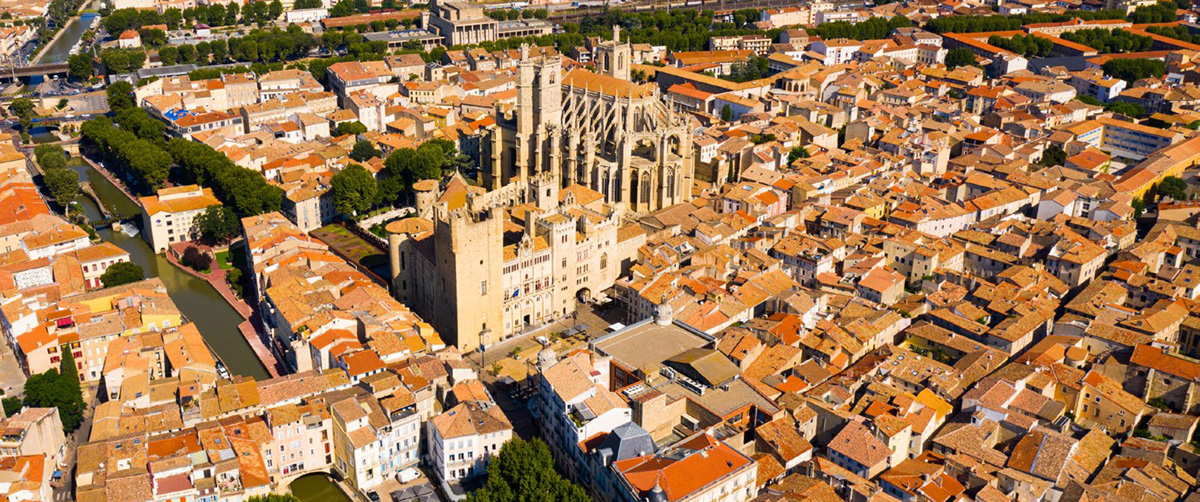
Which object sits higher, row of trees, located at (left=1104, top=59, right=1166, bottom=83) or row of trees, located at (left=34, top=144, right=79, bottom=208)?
row of trees, located at (left=1104, top=59, right=1166, bottom=83)

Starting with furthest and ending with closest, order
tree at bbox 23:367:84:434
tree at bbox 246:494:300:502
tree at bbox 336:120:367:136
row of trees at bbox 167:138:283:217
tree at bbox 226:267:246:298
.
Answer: tree at bbox 336:120:367:136 → row of trees at bbox 167:138:283:217 → tree at bbox 226:267:246:298 → tree at bbox 23:367:84:434 → tree at bbox 246:494:300:502

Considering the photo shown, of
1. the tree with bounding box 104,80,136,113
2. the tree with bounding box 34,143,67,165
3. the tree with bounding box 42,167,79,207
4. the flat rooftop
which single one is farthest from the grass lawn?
the tree with bounding box 104,80,136,113

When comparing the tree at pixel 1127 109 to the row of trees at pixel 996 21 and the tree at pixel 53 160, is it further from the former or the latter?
the tree at pixel 53 160

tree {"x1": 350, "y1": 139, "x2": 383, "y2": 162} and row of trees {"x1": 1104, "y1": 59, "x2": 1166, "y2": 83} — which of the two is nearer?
tree {"x1": 350, "y1": 139, "x2": 383, "y2": 162}

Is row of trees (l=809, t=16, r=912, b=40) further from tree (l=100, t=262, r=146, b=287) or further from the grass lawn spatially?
tree (l=100, t=262, r=146, b=287)

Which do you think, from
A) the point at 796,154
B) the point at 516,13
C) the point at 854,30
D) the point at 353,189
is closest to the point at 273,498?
the point at 353,189


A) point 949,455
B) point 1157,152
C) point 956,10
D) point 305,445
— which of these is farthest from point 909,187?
point 956,10

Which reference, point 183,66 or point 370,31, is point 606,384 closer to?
point 183,66

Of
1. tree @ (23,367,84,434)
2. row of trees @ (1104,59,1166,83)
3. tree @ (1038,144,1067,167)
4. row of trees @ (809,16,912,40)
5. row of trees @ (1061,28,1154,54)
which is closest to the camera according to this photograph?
tree @ (23,367,84,434)

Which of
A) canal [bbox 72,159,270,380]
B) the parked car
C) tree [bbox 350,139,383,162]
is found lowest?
the parked car
